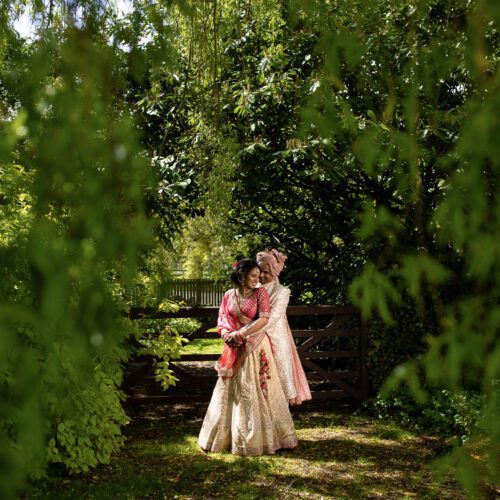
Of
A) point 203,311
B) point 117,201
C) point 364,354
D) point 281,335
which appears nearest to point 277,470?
point 281,335

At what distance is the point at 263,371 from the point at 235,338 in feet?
1.31

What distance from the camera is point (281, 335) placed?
6.08 metres

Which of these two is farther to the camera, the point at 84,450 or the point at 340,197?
the point at 340,197

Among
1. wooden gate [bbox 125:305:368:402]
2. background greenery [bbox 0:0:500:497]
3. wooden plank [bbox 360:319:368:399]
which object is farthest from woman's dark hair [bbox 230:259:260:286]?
wooden plank [bbox 360:319:368:399]

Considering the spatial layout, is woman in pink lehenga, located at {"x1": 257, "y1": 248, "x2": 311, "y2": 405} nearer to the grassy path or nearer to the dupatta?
the dupatta

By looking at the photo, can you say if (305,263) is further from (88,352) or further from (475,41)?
(88,352)

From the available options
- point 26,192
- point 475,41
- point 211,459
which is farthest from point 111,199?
point 211,459

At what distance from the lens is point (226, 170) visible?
18.5ft

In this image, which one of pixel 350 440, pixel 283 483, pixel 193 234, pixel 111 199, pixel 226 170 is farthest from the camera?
pixel 193 234

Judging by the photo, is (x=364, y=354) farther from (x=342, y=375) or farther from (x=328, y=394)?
(x=328, y=394)

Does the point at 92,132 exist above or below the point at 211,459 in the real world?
above

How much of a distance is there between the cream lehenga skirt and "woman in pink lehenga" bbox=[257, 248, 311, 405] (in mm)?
124

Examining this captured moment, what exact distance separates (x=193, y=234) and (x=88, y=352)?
22.8m

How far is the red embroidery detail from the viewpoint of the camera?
5.84 m
